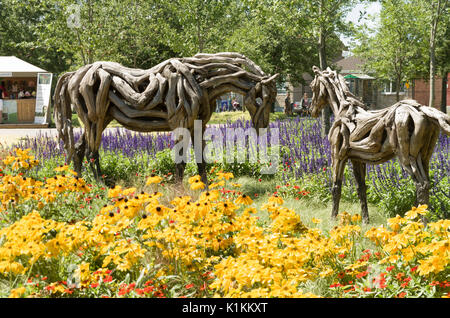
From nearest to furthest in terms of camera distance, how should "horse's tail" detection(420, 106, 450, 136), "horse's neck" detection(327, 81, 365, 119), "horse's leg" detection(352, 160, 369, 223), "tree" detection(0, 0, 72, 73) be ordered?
"horse's tail" detection(420, 106, 450, 136) < "horse's neck" detection(327, 81, 365, 119) < "horse's leg" detection(352, 160, 369, 223) < "tree" detection(0, 0, 72, 73)

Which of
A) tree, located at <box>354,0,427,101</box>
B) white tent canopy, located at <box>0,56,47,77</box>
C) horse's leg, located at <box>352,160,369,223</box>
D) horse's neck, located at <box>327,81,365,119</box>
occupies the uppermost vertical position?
tree, located at <box>354,0,427,101</box>

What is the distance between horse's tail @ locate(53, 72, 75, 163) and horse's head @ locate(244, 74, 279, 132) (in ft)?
9.98

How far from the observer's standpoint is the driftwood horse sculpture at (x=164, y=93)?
261 inches

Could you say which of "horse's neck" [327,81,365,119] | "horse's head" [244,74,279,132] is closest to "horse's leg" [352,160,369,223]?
"horse's neck" [327,81,365,119]

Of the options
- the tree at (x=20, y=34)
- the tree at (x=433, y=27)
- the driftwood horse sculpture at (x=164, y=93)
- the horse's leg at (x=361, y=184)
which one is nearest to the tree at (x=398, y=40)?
the tree at (x=433, y=27)

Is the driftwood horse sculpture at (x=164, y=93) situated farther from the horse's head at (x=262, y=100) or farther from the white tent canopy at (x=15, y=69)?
the white tent canopy at (x=15, y=69)

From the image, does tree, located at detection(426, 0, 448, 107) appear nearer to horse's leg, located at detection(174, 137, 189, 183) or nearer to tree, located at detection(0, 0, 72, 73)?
horse's leg, located at detection(174, 137, 189, 183)

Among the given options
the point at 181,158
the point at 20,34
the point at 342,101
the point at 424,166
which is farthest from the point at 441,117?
the point at 20,34

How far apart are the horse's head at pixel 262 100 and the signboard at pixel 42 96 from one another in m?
17.8

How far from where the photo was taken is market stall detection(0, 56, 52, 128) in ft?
72.6

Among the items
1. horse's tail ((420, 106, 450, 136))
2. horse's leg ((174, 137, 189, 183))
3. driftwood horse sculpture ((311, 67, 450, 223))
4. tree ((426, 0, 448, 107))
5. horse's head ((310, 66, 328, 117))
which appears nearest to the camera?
horse's tail ((420, 106, 450, 136))

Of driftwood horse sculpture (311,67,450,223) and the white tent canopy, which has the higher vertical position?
the white tent canopy
